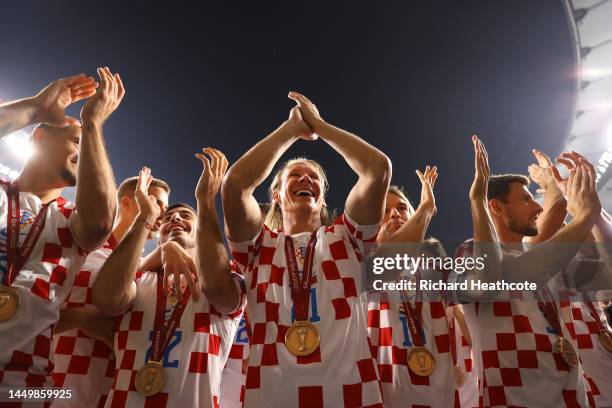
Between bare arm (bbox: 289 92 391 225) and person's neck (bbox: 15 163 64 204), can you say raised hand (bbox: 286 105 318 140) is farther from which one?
person's neck (bbox: 15 163 64 204)

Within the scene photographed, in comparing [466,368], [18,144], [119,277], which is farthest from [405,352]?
[18,144]

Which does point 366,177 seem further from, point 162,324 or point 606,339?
point 606,339

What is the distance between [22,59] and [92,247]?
20.0 feet

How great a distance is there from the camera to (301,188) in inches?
93.3

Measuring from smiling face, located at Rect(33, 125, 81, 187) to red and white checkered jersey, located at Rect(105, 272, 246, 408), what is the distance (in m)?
0.73

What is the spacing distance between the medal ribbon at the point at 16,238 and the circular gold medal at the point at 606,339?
3442 millimetres

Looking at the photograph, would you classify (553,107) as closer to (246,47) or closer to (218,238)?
(246,47)

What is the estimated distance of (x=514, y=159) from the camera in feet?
33.2

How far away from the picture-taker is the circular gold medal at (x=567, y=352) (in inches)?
83.2

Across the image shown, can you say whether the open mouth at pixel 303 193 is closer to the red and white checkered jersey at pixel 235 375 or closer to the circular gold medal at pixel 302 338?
the circular gold medal at pixel 302 338

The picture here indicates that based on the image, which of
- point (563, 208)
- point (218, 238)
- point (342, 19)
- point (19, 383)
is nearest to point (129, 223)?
point (218, 238)

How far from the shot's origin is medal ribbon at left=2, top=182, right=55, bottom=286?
1826mm

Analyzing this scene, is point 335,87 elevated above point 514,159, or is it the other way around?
point 335,87

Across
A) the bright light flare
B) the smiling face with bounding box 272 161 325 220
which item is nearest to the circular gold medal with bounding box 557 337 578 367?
the smiling face with bounding box 272 161 325 220
